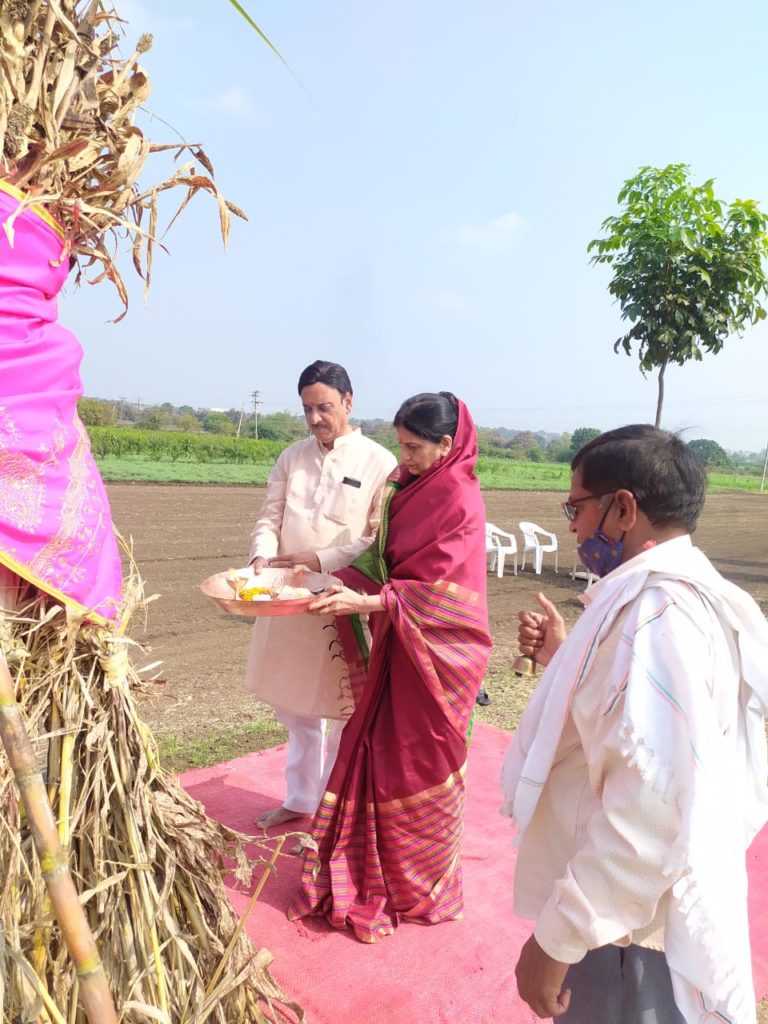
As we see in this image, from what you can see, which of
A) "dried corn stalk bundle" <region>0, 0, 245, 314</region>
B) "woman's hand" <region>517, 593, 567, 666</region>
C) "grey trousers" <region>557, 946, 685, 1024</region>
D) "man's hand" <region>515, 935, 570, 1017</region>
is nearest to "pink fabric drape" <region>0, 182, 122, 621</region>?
"dried corn stalk bundle" <region>0, 0, 245, 314</region>

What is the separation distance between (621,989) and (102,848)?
1129mm

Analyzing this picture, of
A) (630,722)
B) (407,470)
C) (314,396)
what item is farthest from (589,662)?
(314,396)

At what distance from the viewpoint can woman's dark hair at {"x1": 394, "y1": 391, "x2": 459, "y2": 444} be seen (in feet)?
9.68

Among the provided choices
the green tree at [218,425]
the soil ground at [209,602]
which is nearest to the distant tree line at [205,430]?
the green tree at [218,425]

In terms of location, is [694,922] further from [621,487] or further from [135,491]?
[135,491]

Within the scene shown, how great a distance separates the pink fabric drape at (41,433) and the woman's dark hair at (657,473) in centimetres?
110

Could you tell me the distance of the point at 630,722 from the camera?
1.27 meters

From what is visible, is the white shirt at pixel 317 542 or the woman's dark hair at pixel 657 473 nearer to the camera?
the woman's dark hair at pixel 657 473

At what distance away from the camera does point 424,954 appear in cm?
277

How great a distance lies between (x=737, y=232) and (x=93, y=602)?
7.38m

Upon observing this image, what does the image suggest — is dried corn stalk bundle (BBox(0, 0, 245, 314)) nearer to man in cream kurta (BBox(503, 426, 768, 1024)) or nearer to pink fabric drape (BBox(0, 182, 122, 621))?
pink fabric drape (BBox(0, 182, 122, 621))

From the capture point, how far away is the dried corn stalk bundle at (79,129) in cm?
153

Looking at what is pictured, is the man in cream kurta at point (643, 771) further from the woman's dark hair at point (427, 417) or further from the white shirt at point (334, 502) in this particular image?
the white shirt at point (334, 502)

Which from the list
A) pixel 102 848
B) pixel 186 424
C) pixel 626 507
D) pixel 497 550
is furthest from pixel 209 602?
pixel 186 424
